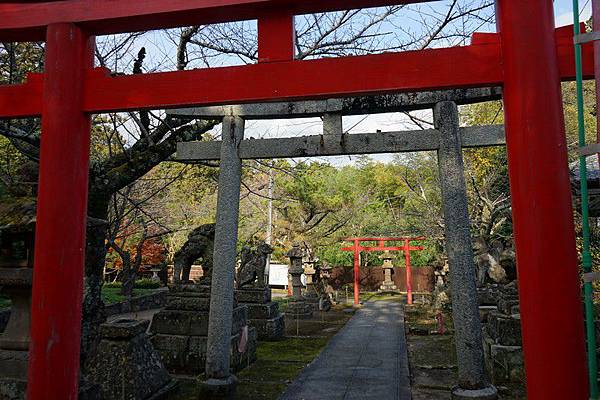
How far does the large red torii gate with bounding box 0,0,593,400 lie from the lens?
1862 mm

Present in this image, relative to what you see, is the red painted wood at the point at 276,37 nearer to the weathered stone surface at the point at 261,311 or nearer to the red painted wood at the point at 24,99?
the red painted wood at the point at 24,99

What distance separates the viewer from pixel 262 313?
874 centimetres

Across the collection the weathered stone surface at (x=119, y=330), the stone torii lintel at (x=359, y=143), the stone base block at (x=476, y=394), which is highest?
the stone torii lintel at (x=359, y=143)

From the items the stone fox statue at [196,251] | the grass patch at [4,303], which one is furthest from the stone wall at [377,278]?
the stone fox statue at [196,251]

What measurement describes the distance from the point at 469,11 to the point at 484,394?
4.28 metres

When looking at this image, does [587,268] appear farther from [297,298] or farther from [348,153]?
[297,298]

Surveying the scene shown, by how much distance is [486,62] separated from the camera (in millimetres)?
2154

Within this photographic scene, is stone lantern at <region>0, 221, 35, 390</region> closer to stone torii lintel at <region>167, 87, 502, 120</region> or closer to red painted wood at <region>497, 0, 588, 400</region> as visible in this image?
stone torii lintel at <region>167, 87, 502, 120</region>

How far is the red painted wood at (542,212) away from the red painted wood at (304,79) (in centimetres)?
14

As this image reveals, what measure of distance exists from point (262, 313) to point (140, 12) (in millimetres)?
7185

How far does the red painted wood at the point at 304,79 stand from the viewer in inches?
84.8

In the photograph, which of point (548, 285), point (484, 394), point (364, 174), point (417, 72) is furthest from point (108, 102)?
point (364, 174)

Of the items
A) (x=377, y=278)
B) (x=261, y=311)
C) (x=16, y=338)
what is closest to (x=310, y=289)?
(x=261, y=311)

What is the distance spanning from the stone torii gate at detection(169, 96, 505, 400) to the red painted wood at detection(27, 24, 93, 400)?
8.25 feet
